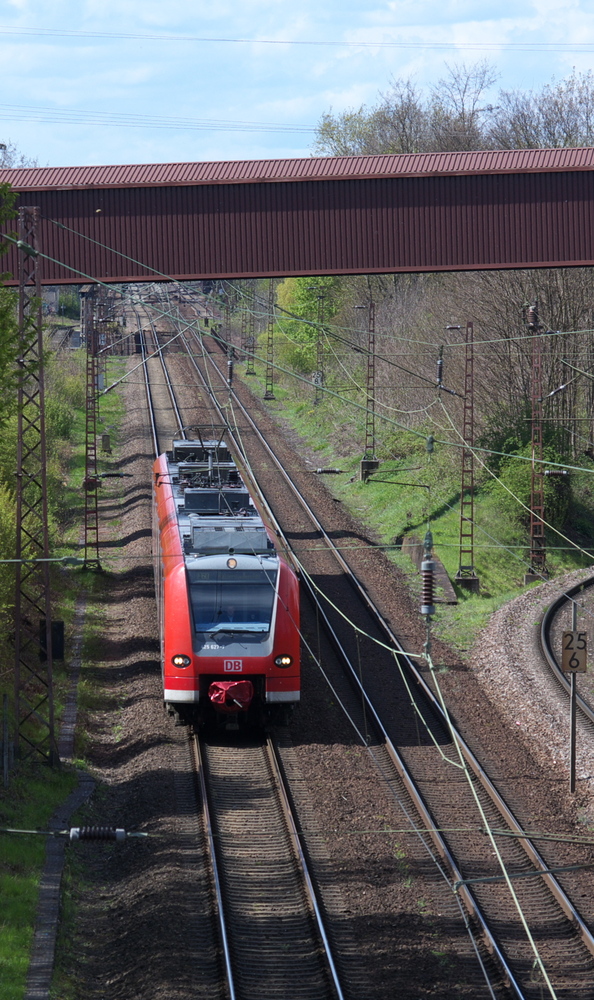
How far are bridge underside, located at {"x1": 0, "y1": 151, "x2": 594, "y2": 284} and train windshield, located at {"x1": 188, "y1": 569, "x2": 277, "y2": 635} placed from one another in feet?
36.3

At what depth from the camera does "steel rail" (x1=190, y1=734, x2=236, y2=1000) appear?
10406 millimetres

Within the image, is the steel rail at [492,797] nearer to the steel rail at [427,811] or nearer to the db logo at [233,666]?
the steel rail at [427,811]

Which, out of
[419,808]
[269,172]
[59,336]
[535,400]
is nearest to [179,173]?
[269,172]

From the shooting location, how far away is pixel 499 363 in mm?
39656

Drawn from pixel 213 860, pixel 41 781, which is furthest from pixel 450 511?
pixel 213 860

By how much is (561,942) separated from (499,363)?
30.4 metres

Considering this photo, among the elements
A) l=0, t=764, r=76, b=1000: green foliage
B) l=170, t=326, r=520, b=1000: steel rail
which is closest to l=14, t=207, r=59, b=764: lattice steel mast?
l=0, t=764, r=76, b=1000: green foliage

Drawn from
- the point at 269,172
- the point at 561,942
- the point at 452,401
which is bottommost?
the point at 561,942

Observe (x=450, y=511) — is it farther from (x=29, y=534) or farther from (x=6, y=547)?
Answer: (x=29, y=534)

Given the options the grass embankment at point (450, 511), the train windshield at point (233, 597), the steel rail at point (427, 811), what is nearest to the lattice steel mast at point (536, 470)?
the grass embankment at point (450, 511)

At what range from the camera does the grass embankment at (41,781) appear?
1116 centimetres

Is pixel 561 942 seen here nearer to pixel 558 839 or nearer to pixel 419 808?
pixel 558 839

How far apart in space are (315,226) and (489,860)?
16.7 meters

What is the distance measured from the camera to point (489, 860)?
13328 millimetres
